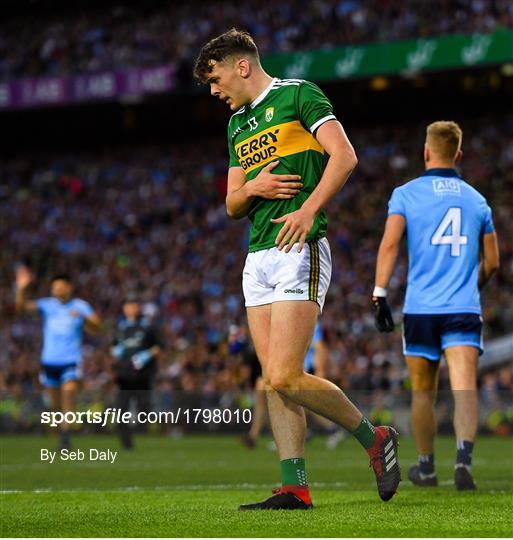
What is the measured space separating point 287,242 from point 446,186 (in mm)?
2510

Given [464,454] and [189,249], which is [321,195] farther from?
[189,249]

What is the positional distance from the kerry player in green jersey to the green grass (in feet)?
1.28

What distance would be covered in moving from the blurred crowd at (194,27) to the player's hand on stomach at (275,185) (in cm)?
2405

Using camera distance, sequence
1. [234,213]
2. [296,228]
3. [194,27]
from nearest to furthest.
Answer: [296,228]
[234,213]
[194,27]

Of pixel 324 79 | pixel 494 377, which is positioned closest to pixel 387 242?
pixel 494 377

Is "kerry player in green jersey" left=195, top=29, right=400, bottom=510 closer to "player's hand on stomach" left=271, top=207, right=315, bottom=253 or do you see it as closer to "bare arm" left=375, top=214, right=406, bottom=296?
"player's hand on stomach" left=271, top=207, right=315, bottom=253

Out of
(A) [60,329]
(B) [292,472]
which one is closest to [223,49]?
(B) [292,472]

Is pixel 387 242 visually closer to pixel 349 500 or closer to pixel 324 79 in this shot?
pixel 349 500

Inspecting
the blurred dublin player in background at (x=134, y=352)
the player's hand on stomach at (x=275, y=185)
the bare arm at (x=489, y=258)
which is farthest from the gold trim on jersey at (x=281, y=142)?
the blurred dublin player in background at (x=134, y=352)

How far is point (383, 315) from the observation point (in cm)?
807

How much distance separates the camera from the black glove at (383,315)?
8062 millimetres

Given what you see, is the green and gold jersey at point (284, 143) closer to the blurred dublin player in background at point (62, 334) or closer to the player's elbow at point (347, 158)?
the player's elbow at point (347, 158)

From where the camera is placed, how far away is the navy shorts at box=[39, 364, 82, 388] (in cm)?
1627

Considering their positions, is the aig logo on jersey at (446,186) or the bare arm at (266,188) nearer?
the bare arm at (266,188)
